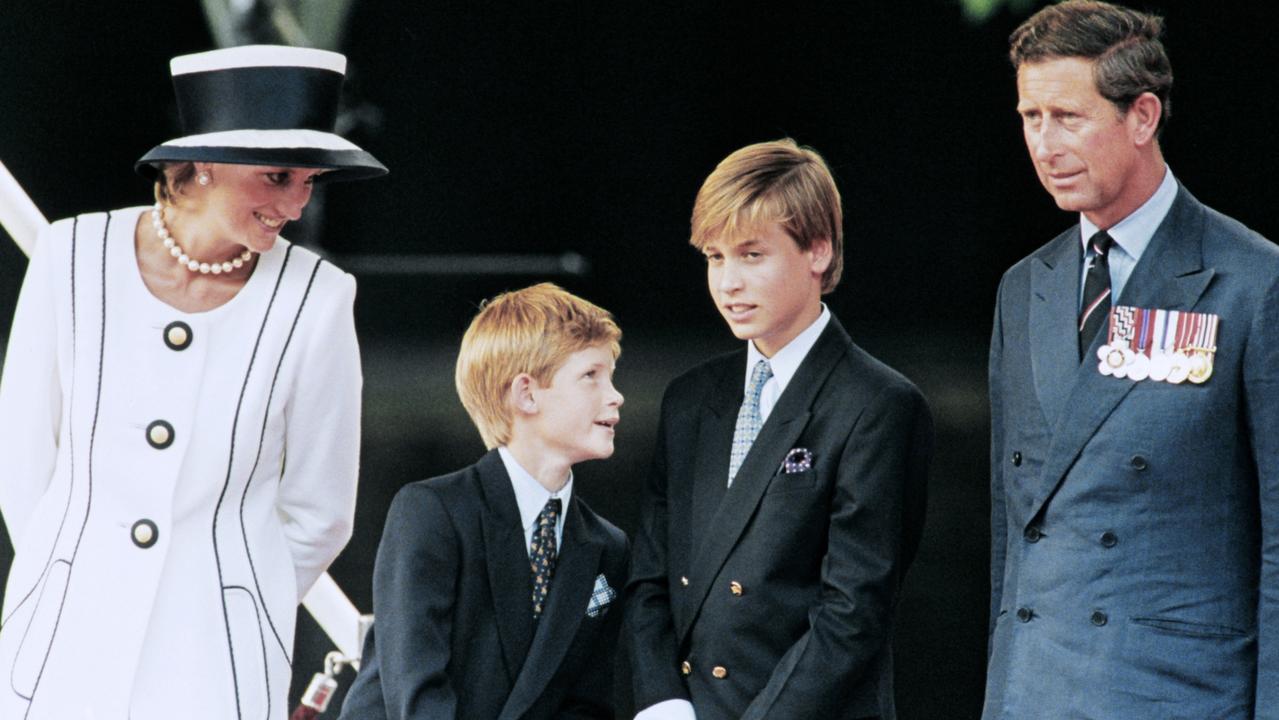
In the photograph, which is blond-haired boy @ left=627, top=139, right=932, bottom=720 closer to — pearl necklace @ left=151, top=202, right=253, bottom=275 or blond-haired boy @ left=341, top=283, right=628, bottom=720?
blond-haired boy @ left=341, top=283, right=628, bottom=720

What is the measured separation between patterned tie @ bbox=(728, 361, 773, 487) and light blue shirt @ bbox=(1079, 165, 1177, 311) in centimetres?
53

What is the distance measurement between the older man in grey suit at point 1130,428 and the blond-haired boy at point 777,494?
0.18 meters

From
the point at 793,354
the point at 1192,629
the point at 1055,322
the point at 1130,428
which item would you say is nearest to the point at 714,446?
the point at 793,354

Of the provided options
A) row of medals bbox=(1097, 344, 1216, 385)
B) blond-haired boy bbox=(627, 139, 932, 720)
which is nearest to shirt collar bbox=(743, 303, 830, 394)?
blond-haired boy bbox=(627, 139, 932, 720)

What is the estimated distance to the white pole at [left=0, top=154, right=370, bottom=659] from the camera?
2986 mm

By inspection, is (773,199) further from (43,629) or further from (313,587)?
(43,629)

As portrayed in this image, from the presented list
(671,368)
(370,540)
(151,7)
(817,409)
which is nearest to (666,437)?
(817,409)

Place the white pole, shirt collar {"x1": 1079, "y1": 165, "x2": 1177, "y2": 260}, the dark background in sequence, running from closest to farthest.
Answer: shirt collar {"x1": 1079, "y1": 165, "x2": 1177, "y2": 260}
the white pole
the dark background

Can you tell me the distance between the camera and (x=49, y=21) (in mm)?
10203

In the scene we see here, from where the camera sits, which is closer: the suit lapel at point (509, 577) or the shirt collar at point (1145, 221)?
the shirt collar at point (1145, 221)

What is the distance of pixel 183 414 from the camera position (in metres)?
2.57

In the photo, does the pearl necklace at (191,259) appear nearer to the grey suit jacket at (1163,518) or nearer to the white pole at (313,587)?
the white pole at (313,587)

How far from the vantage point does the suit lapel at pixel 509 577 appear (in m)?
2.74

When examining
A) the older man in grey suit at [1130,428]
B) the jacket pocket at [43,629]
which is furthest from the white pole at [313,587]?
the older man in grey suit at [1130,428]
